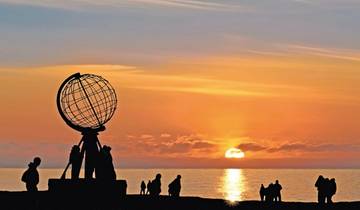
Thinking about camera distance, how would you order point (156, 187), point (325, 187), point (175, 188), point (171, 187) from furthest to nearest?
point (156, 187)
point (171, 187)
point (175, 188)
point (325, 187)

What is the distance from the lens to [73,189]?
4122cm

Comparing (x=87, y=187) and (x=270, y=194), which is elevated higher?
(x=270, y=194)

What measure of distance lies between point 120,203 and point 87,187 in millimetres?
1608

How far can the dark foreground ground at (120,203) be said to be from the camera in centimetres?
4103

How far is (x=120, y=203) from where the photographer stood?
41.7 m

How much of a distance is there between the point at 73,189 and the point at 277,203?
10.7 m

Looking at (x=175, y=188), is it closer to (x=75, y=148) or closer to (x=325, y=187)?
(x=325, y=187)

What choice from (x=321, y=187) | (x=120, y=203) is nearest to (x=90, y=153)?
(x=120, y=203)

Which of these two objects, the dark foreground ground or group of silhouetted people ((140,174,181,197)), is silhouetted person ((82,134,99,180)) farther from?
group of silhouetted people ((140,174,181,197))

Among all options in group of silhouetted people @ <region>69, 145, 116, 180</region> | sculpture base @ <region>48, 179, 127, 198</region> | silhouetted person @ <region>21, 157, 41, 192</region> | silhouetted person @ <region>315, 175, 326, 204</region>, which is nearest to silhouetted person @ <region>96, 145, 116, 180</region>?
group of silhouetted people @ <region>69, 145, 116, 180</region>

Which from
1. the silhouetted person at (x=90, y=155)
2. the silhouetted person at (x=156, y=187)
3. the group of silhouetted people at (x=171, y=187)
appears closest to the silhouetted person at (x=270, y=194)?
the group of silhouetted people at (x=171, y=187)

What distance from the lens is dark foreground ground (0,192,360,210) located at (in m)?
41.0

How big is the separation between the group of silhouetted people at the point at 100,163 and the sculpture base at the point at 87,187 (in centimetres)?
85

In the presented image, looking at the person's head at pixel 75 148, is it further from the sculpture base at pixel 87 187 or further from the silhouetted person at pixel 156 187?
the silhouetted person at pixel 156 187
